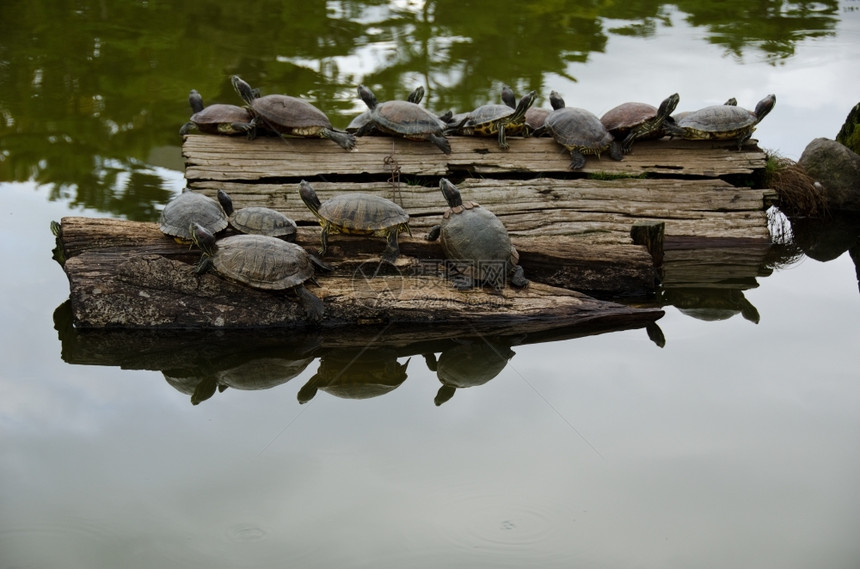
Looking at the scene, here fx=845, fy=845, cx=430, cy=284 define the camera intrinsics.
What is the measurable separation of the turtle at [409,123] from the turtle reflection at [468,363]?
1.88 metres

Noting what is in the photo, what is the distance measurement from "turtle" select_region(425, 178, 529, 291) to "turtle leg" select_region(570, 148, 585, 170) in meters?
1.37

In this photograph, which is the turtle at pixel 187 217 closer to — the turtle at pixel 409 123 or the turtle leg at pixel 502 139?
the turtle at pixel 409 123

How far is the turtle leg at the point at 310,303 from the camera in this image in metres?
4.72

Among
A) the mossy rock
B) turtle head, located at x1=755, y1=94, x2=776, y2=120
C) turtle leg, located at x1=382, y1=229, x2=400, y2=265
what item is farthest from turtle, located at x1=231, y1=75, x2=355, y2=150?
the mossy rock

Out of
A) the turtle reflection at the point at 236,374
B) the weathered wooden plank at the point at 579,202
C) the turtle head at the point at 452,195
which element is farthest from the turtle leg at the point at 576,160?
the turtle reflection at the point at 236,374

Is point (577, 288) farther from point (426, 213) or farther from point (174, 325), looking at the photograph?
point (174, 325)

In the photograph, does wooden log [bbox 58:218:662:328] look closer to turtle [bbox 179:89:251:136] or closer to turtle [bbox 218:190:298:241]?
turtle [bbox 218:190:298:241]

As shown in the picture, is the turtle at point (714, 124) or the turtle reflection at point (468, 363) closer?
the turtle reflection at point (468, 363)

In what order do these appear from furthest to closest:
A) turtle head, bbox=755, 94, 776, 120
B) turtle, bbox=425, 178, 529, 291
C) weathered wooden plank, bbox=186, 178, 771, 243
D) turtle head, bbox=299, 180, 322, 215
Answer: turtle head, bbox=755, 94, 776, 120 < weathered wooden plank, bbox=186, 178, 771, 243 < turtle head, bbox=299, 180, 322, 215 < turtle, bbox=425, 178, 529, 291

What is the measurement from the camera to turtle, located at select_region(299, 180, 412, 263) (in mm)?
4980

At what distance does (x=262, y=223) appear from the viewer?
503cm

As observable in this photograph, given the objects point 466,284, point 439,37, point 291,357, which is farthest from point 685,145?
point 439,37

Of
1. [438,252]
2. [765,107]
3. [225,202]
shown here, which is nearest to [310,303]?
[438,252]

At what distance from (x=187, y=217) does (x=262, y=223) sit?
0.43 meters
